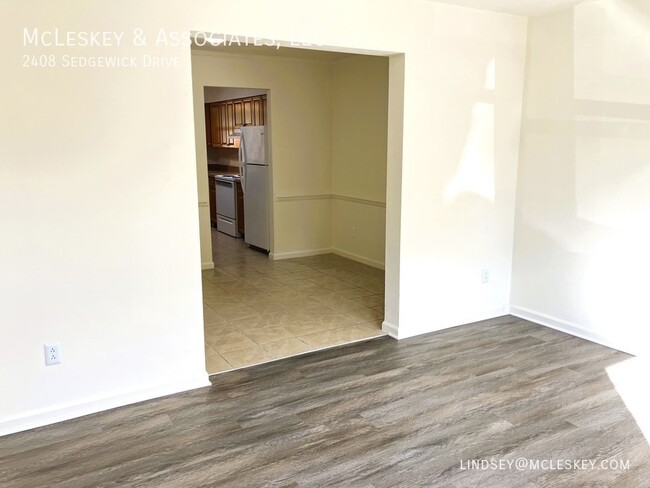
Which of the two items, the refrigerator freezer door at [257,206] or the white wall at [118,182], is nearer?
the white wall at [118,182]

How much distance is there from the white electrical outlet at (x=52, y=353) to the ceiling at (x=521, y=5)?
3.28 meters

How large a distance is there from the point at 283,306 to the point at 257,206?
253cm

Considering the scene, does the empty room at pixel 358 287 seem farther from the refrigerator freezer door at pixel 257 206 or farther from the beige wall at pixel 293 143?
the refrigerator freezer door at pixel 257 206

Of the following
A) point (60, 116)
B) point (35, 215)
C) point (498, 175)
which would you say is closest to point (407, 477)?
point (35, 215)

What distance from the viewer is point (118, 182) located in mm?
2834

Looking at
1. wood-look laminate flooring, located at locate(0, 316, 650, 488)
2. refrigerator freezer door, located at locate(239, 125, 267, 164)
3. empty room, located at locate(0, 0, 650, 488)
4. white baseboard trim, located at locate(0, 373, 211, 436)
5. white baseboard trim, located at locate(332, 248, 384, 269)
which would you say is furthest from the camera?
refrigerator freezer door, located at locate(239, 125, 267, 164)

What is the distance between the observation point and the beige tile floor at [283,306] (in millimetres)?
3863

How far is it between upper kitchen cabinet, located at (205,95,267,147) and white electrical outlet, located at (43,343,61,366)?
444 cm

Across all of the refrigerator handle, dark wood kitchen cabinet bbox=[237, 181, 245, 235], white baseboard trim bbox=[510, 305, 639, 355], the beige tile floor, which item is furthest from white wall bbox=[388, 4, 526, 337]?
dark wood kitchen cabinet bbox=[237, 181, 245, 235]

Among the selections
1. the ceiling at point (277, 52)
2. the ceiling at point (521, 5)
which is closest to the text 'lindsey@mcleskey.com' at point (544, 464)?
the ceiling at point (521, 5)

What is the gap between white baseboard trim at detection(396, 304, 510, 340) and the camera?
4.04m

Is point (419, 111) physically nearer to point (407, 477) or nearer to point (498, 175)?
point (498, 175)

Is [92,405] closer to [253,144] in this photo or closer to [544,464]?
[544,464]

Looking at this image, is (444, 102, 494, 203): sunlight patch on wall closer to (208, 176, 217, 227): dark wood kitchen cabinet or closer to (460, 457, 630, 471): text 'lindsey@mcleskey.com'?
(460, 457, 630, 471): text 'lindsey@mcleskey.com'
